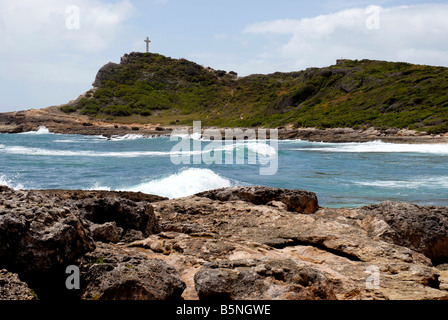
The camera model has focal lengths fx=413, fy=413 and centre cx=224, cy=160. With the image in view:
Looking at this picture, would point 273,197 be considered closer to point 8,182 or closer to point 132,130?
point 8,182

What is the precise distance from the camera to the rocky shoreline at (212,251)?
324 centimetres

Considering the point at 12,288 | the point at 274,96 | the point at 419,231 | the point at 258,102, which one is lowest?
the point at 419,231

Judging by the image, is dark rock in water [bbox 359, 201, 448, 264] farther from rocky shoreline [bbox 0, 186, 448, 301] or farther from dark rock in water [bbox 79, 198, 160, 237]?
dark rock in water [bbox 79, 198, 160, 237]

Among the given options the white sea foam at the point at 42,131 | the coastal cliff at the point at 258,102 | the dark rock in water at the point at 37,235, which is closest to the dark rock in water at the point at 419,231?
the dark rock in water at the point at 37,235

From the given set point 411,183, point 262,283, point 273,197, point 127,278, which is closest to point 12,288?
point 127,278

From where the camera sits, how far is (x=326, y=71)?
7406 cm

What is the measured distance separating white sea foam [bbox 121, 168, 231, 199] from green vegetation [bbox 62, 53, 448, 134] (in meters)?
32.5

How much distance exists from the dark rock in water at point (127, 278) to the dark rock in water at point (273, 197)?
366cm

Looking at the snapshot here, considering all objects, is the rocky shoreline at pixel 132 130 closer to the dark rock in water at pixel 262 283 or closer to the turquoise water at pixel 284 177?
the turquoise water at pixel 284 177

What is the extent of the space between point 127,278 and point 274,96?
8135 centimetres

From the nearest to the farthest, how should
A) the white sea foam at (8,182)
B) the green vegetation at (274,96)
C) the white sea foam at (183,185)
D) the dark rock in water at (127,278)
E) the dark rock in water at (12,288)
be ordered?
the dark rock in water at (12,288) → the dark rock in water at (127,278) → the white sea foam at (183,185) → the white sea foam at (8,182) → the green vegetation at (274,96)

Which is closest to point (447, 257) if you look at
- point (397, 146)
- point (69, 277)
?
point (69, 277)

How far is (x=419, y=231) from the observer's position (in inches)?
233
